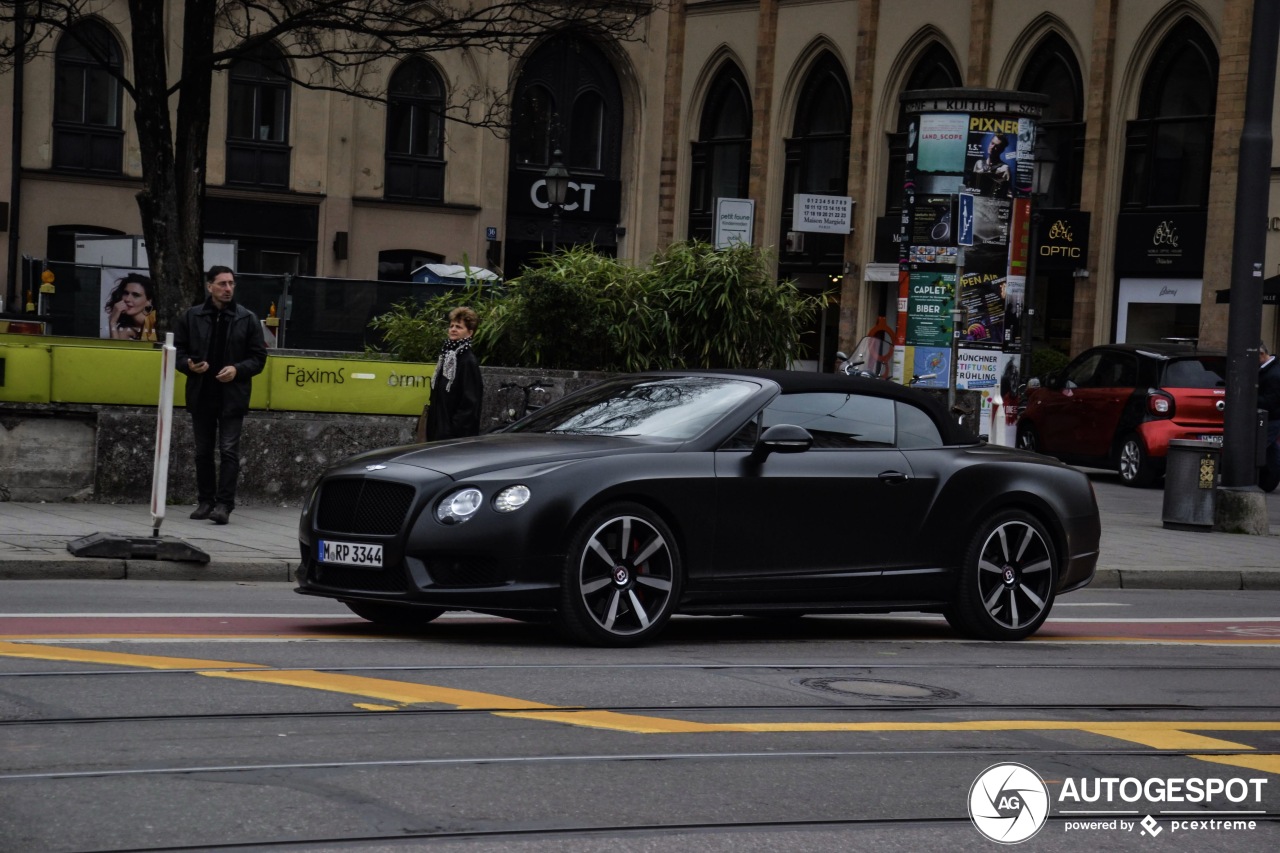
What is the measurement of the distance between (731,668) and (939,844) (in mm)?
3139

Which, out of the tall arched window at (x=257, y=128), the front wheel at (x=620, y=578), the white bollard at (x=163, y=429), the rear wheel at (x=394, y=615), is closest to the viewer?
the front wheel at (x=620, y=578)

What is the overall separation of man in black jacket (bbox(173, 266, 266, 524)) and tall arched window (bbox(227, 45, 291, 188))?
106 feet

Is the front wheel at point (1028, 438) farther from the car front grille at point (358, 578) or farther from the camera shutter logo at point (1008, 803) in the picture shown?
the camera shutter logo at point (1008, 803)

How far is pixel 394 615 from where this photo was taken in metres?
9.64

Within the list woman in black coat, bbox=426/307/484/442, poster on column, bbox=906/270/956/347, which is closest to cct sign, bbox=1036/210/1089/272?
poster on column, bbox=906/270/956/347

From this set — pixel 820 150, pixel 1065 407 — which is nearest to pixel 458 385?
pixel 1065 407

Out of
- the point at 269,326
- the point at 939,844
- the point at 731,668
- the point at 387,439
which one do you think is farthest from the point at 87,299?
the point at 939,844

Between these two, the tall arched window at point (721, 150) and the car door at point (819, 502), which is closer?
the car door at point (819, 502)

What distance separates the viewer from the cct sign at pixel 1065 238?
4134 centimetres

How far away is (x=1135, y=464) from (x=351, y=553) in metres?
17.1

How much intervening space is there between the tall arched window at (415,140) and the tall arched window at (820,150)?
8.86m

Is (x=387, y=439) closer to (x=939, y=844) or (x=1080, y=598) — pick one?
(x=1080, y=598)

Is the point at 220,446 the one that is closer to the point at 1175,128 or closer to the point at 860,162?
the point at 1175,128

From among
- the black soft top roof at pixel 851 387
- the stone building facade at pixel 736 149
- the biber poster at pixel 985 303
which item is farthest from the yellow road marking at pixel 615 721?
the stone building facade at pixel 736 149
